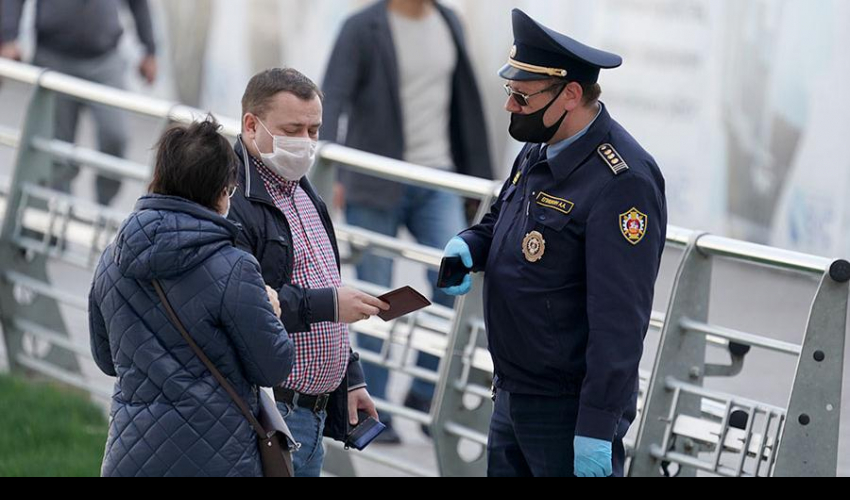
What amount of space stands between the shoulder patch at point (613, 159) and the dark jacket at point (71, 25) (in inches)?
241

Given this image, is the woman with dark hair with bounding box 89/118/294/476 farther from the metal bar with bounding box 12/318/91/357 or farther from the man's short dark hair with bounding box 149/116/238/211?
the metal bar with bounding box 12/318/91/357

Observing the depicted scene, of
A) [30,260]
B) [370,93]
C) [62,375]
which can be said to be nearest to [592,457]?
[370,93]

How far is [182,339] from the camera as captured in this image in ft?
12.3

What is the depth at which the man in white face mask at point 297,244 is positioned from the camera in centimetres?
410

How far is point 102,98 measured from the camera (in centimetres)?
729

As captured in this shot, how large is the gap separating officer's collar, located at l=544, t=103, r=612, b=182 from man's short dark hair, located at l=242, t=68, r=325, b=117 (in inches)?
26.9

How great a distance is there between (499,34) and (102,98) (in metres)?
4.86

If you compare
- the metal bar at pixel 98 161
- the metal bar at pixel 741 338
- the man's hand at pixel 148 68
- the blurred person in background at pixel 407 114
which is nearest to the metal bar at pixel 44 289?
the metal bar at pixel 98 161

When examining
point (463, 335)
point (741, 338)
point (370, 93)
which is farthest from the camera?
point (370, 93)

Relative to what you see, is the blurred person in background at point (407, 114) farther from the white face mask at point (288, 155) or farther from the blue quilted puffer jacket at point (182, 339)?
the blue quilted puffer jacket at point (182, 339)

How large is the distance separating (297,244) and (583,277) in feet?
2.54

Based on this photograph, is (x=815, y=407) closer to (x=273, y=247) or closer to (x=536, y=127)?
(x=536, y=127)

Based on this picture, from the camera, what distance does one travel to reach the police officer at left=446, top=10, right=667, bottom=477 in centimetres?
402
